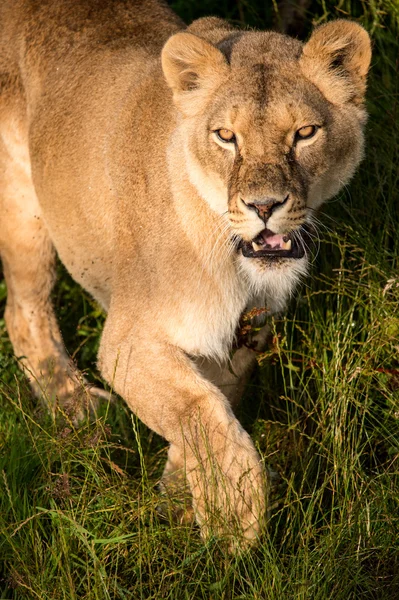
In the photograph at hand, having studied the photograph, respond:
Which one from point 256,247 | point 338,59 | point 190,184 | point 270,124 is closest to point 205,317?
point 256,247

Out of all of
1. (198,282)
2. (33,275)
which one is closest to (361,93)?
(198,282)

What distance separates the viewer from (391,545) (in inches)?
123

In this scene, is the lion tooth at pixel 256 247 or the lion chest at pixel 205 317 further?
the lion chest at pixel 205 317

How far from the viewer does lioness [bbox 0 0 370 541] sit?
318cm

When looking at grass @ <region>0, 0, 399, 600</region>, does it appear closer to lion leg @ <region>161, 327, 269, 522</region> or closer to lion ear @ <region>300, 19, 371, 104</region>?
lion leg @ <region>161, 327, 269, 522</region>

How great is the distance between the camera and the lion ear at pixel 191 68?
3322mm

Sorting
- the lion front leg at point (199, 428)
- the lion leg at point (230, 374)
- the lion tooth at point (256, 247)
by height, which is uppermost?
the lion tooth at point (256, 247)

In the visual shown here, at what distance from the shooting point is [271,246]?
3.27 m

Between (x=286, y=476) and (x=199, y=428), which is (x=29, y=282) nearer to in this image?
(x=286, y=476)

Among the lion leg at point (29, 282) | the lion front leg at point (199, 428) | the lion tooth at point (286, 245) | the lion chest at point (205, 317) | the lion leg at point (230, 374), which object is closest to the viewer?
the lion front leg at point (199, 428)

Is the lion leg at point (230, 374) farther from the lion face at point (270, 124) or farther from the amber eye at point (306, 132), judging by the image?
the amber eye at point (306, 132)

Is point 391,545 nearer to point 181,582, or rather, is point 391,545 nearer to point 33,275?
point 181,582

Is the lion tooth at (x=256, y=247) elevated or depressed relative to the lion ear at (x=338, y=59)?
depressed

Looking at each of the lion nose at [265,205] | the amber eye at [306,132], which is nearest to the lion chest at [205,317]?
the lion nose at [265,205]
